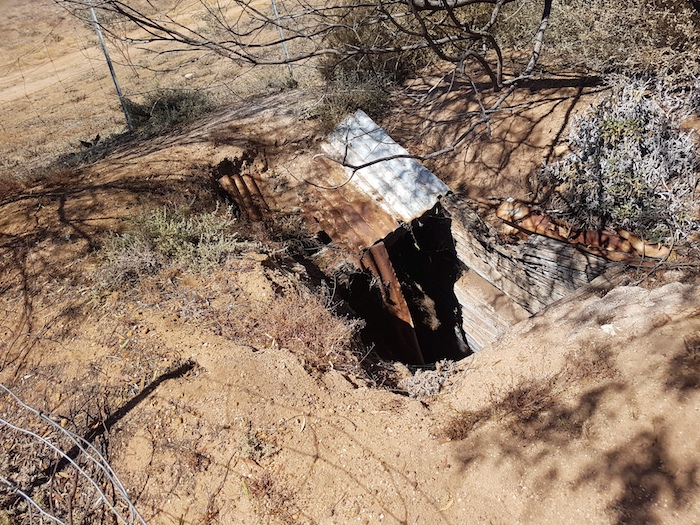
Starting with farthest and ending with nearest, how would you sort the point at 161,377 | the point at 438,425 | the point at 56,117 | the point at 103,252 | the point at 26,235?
the point at 56,117 < the point at 26,235 < the point at 103,252 < the point at 161,377 < the point at 438,425

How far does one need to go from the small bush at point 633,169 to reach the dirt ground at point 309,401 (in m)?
0.90

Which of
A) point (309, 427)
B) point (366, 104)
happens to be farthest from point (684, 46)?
point (309, 427)

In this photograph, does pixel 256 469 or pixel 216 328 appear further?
pixel 216 328

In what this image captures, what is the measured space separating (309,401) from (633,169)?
12.4 feet

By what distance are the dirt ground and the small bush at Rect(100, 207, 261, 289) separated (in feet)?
0.53

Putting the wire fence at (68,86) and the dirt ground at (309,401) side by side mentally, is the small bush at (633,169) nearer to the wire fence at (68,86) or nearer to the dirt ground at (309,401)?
the dirt ground at (309,401)

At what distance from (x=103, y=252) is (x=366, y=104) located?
453cm

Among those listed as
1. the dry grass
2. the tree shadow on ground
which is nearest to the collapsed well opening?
the dry grass

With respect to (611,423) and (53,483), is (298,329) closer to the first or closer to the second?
(53,483)

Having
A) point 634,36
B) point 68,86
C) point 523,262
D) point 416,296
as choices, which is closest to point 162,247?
point 416,296

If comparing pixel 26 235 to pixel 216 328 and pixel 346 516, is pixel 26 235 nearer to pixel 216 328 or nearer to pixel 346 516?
pixel 216 328

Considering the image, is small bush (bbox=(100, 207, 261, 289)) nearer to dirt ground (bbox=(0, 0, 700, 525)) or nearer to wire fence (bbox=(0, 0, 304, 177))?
dirt ground (bbox=(0, 0, 700, 525))

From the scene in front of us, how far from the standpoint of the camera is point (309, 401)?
9.67 feet

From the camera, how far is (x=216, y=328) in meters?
3.48
